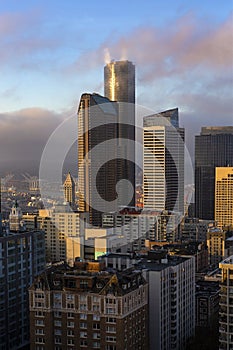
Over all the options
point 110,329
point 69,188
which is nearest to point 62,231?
point 69,188

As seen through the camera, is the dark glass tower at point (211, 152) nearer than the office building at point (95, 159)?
No

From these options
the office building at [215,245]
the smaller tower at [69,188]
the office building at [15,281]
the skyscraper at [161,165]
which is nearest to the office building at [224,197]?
the skyscraper at [161,165]

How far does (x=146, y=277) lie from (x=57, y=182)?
44.7 ft

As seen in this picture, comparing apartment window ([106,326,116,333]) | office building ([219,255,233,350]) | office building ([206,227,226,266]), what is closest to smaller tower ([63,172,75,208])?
office building ([206,227,226,266])

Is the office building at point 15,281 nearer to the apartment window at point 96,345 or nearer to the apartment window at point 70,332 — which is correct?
the apartment window at point 70,332

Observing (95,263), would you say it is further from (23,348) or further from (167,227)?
(167,227)

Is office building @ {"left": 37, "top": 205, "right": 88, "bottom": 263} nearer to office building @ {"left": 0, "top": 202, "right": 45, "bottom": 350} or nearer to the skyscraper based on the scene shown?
office building @ {"left": 0, "top": 202, "right": 45, "bottom": 350}

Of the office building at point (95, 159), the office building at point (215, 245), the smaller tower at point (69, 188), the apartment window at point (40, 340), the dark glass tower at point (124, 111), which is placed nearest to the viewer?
the apartment window at point (40, 340)

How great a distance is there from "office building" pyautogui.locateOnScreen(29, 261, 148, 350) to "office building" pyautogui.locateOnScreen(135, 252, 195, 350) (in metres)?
0.57

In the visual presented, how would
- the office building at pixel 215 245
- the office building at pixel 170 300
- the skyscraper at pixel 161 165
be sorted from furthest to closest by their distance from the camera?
the skyscraper at pixel 161 165 < the office building at pixel 215 245 < the office building at pixel 170 300

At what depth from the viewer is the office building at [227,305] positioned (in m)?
6.49

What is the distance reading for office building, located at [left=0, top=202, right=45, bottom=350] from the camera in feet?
27.1

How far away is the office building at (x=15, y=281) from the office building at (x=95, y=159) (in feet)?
42.4

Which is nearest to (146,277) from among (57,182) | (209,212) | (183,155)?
(57,182)
